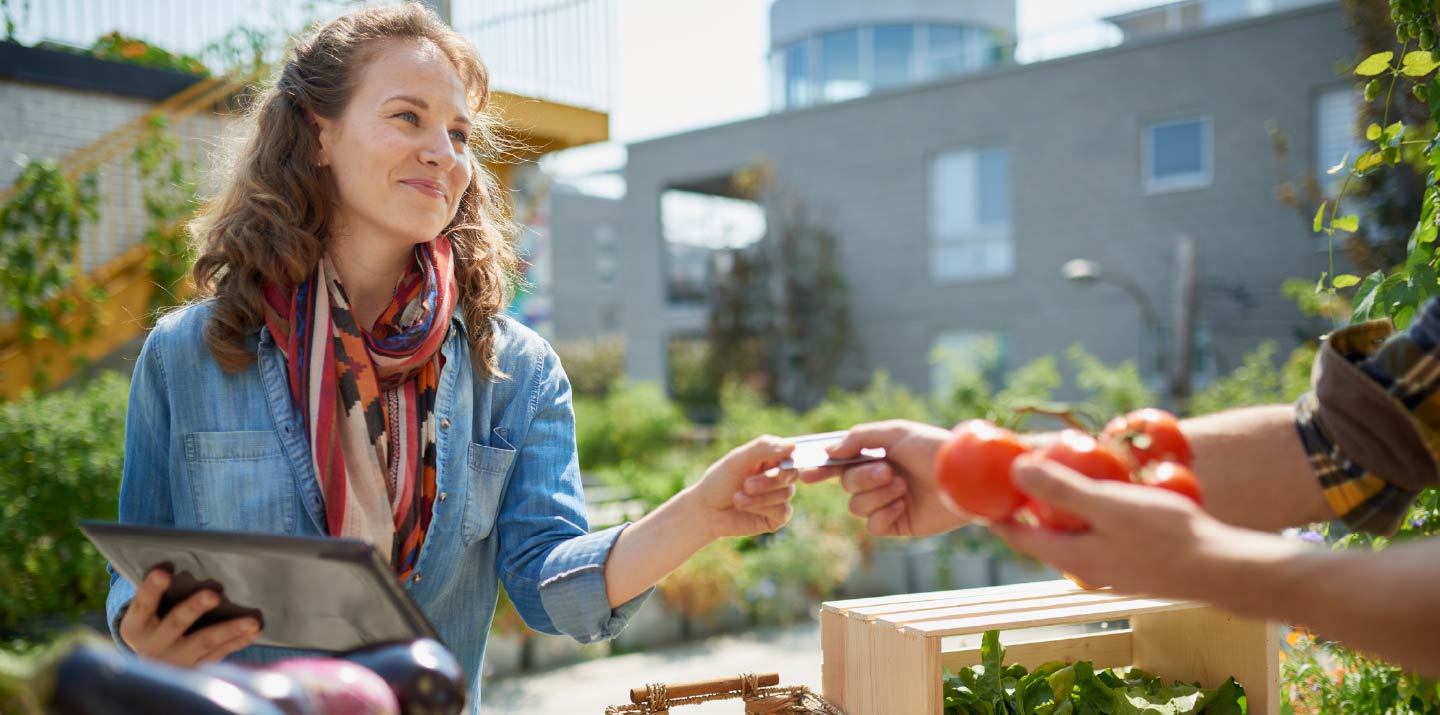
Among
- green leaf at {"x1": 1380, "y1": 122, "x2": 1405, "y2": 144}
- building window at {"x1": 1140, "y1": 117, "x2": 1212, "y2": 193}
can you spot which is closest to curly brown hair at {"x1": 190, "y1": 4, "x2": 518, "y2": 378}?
green leaf at {"x1": 1380, "y1": 122, "x2": 1405, "y2": 144}

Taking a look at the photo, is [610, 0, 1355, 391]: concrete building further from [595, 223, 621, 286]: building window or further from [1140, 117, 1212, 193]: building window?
[595, 223, 621, 286]: building window

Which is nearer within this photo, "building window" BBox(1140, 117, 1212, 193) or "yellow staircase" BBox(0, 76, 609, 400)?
"yellow staircase" BBox(0, 76, 609, 400)

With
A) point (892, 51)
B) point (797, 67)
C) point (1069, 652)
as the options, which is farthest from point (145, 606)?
point (892, 51)

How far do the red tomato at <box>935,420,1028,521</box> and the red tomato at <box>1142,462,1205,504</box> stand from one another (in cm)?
13

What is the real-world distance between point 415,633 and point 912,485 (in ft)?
2.51

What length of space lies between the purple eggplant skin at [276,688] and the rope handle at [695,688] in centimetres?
121

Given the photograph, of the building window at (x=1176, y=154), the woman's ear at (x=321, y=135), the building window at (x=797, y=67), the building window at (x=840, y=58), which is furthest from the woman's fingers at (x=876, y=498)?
the building window at (x=840, y=58)

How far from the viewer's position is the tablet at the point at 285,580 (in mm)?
1123

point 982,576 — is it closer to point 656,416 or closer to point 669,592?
point 669,592

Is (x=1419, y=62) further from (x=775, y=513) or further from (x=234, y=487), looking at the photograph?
(x=234, y=487)

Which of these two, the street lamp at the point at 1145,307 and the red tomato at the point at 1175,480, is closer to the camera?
the red tomato at the point at 1175,480

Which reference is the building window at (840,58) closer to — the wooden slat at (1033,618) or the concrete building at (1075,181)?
the concrete building at (1075,181)

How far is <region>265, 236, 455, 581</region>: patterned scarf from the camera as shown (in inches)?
68.3

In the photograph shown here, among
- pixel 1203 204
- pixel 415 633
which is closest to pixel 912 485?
pixel 415 633
